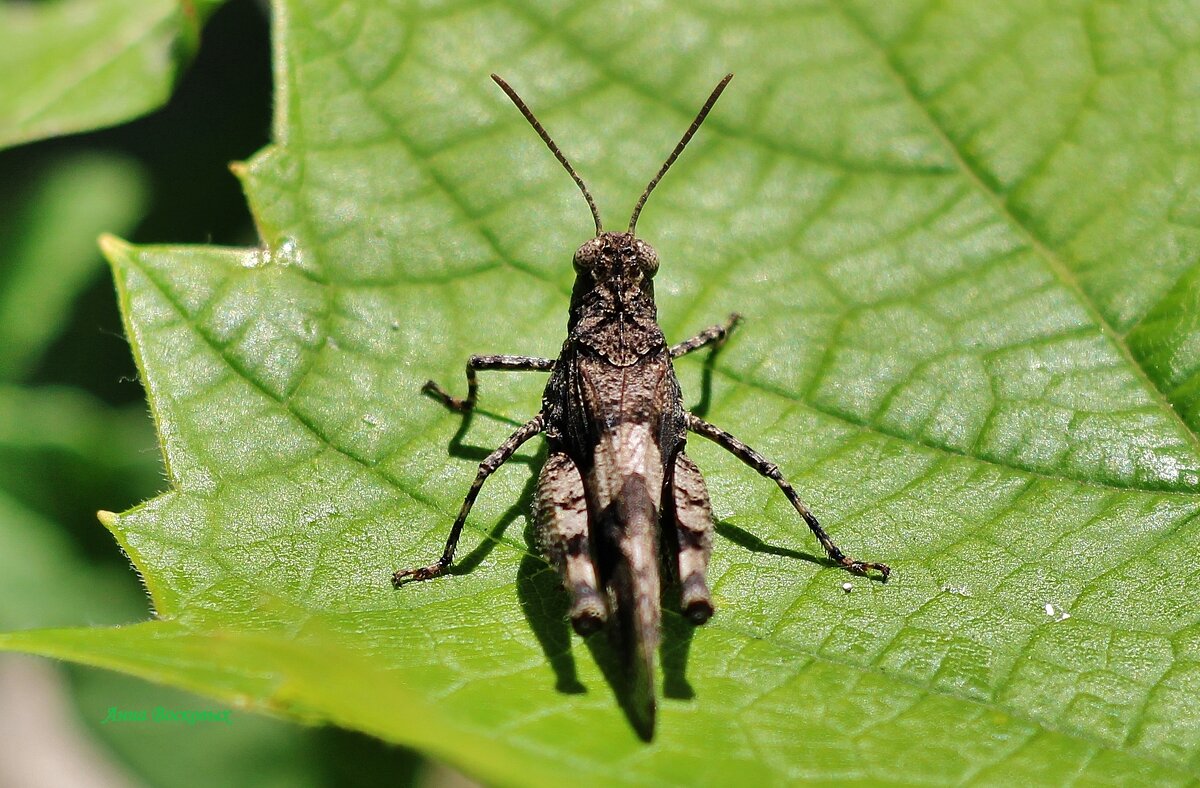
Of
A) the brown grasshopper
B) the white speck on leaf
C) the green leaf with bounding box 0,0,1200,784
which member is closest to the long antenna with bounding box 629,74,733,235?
the brown grasshopper

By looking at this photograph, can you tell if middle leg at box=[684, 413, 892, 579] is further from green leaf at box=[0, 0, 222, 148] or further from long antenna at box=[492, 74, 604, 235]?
green leaf at box=[0, 0, 222, 148]

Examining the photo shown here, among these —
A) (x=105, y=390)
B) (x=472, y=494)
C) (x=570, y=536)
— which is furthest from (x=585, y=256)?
(x=105, y=390)

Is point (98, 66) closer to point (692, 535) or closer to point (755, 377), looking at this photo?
point (755, 377)

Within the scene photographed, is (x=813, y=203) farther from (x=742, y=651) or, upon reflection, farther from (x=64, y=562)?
(x=64, y=562)

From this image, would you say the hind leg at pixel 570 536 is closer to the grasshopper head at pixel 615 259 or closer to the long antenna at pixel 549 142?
the grasshopper head at pixel 615 259

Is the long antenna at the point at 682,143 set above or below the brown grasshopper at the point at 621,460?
above

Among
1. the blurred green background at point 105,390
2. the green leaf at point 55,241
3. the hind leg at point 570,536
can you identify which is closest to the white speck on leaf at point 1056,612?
the hind leg at point 570,536

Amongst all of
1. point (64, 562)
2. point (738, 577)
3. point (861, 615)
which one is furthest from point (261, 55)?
point (861, 615)
